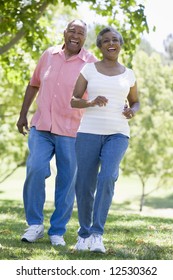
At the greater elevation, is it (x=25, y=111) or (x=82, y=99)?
(x=82, y=99)

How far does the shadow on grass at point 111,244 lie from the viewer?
217 inches

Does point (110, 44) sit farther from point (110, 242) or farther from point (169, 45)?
point (169, 45)

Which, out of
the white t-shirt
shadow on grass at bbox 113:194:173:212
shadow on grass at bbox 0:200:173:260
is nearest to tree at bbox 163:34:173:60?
shadow on grass at bbox 113:194:173:212

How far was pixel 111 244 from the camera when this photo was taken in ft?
21.3

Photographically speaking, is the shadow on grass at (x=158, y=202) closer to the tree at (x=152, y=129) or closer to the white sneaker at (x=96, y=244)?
the tree at (x=152, y=129)

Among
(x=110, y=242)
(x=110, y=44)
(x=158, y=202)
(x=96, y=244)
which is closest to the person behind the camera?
(x=96, y=244)

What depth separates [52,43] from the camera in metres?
15.5

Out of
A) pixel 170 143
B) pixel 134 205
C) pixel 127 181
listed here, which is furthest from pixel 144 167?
pixel 127 181

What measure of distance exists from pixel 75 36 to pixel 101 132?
135 cm

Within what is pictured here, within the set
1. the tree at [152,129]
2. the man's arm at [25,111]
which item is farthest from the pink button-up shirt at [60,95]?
the tree at [152,129]

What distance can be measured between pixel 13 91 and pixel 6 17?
12359 mm

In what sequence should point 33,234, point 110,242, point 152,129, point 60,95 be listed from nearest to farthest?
point 33,234 → point 60,95 → point 110,242 → point 152,129

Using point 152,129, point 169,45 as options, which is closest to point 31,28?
point 152,129

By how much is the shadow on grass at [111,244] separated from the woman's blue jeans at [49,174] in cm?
27
